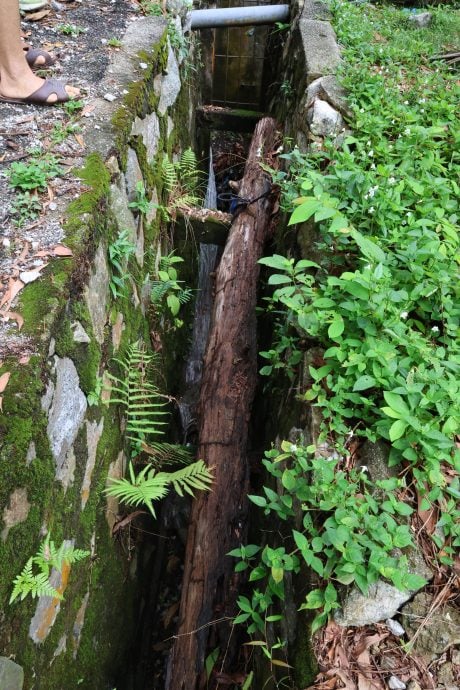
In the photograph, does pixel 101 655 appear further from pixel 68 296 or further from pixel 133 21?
pixel 133 21

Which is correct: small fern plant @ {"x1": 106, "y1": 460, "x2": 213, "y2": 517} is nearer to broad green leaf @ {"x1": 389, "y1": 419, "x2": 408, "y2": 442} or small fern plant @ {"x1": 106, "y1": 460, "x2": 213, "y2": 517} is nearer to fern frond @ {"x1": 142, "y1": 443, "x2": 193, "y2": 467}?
fern frond @ {"x1": 142, "y1": 443, "x2": 193, "y2": 467}

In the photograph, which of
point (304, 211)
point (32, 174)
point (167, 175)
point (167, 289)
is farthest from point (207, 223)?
point (32, 174)

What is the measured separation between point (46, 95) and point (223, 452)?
2.26 meters

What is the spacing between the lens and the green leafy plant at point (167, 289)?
347 cm

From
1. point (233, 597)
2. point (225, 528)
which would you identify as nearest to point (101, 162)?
point (225, 528)

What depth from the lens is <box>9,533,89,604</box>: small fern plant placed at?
5.14 feet

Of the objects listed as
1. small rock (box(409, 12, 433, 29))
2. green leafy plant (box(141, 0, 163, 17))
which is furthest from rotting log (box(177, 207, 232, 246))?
small rock (box(409, 12, 433, 29))

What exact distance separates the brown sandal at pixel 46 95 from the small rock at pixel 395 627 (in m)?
3.00

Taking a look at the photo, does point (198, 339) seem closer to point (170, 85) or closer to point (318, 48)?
point (170, 85)

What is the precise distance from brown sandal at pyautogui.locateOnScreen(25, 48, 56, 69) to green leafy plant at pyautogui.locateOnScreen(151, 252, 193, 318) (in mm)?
1403

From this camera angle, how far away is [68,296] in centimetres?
201

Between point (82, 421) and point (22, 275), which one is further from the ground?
point (22, 275)

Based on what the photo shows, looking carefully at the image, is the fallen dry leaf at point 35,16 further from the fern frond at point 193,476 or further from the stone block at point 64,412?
the fern frond at point 193,476

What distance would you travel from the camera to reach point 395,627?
1796 mm
